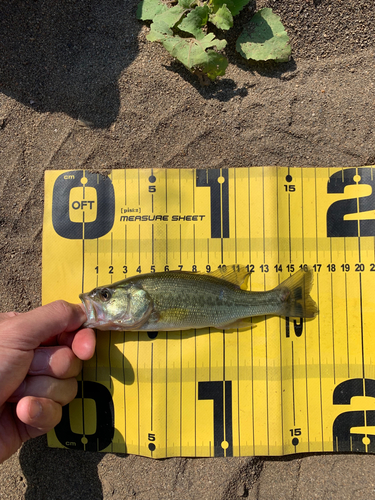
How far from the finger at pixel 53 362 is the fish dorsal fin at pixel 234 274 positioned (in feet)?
4.86

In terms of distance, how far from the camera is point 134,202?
3127mm

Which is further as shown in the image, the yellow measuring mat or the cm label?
the cm label

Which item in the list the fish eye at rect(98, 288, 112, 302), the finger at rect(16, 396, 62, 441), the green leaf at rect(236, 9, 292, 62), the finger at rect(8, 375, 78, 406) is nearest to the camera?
the finger at rect(16, 396, 62, 441)

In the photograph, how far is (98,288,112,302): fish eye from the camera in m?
2.80

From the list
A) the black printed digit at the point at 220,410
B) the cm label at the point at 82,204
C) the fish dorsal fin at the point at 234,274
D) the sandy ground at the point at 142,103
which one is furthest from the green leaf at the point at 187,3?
the black printed digit at the point at 220,410

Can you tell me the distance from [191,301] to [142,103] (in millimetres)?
2018

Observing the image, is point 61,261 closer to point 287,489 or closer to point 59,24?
point 59,24

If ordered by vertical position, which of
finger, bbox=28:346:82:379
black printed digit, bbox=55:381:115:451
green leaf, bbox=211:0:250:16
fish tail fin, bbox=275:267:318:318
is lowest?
black printed digit, bbox=55:381:115:451

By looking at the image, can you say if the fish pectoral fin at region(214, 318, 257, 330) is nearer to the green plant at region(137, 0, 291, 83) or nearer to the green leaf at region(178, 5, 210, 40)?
the green plant at region(137, 0, 291, 83)

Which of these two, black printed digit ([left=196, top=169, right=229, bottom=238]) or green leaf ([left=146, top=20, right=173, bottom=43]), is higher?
green leaf ([left=146, top=20, right=173, bottom=43])

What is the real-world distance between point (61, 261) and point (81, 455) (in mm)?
1833

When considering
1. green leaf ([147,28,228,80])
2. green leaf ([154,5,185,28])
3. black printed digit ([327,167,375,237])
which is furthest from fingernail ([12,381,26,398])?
green leaf ([154,5,185,28])

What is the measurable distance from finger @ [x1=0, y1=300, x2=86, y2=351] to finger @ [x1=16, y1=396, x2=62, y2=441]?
0.41 metres

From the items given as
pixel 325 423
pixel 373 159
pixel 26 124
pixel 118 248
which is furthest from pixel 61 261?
pixel 373 159
